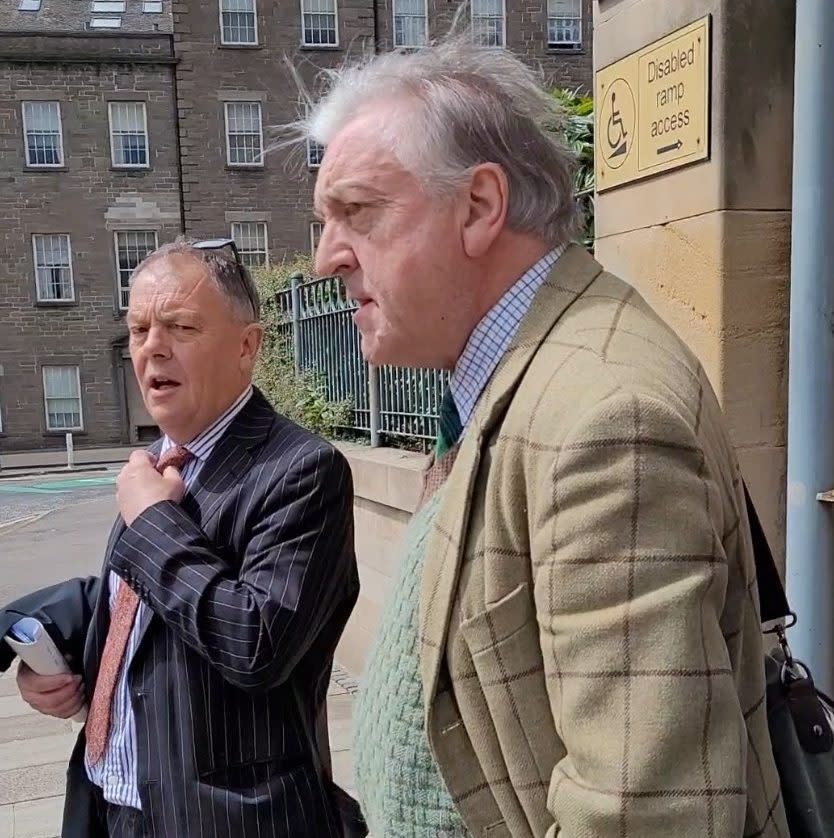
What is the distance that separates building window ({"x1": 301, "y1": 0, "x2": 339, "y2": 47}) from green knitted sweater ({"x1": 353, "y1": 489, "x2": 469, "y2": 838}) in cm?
2686

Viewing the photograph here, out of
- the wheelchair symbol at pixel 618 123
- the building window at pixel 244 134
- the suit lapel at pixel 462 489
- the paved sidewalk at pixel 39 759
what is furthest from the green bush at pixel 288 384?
the building window at pixel 244 134

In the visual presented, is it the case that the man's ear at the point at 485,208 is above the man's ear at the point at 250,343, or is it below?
above

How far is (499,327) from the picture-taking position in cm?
120

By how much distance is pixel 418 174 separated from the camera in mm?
1157

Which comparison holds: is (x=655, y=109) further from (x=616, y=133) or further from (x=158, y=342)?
(x=158, y=342)

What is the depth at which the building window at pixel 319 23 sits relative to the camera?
83.8 feet

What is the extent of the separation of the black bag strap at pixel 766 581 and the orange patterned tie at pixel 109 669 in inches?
49.5

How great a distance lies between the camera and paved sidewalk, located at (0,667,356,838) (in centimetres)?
381

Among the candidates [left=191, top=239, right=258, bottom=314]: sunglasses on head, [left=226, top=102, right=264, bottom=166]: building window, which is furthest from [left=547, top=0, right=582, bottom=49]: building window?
[left=191, top=239, right=258, bottom=314]: sunglasses on head

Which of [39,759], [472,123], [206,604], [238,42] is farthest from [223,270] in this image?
[238,42]

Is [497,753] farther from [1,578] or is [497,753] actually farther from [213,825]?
[1,578]

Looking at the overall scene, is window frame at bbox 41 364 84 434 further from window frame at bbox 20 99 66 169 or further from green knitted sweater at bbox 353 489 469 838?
green knitted sweater at bbox 353 489 469 838

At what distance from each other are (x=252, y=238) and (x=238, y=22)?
626cm

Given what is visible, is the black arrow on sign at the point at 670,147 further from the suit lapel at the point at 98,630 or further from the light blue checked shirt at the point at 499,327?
the suit lapel at the point at 98,630
